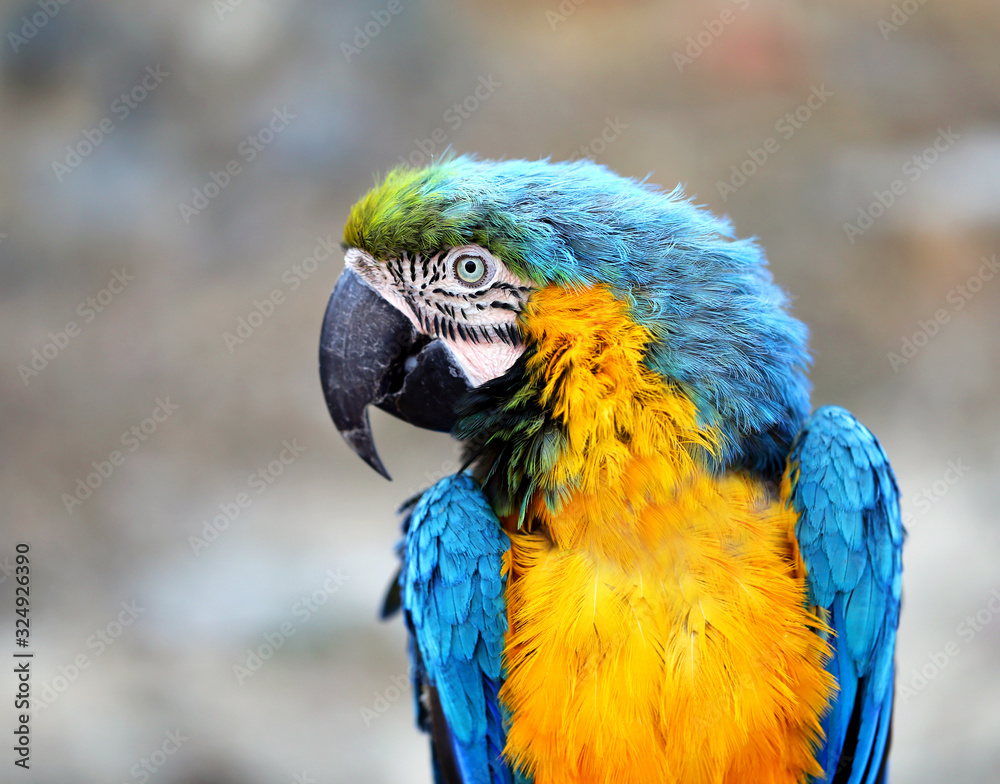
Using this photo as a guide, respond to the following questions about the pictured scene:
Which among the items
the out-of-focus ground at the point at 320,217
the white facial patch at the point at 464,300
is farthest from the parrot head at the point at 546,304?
the out-of-focus ground at the point at 320,217

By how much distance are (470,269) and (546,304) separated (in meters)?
0.21

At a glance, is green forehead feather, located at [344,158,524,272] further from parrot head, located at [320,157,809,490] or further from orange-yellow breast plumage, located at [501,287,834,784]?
orange-yellow breast plumage, located at [501,287,834,784]

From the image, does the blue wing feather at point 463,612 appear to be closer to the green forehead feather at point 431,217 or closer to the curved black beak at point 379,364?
the curved black beak at point 379,364

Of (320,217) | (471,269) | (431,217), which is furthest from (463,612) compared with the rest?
(320,217)

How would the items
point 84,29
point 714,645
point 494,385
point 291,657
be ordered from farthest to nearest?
point 84,29
point 291,657
point 494,385
point 714,645

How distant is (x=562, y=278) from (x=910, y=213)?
5022 millimetres

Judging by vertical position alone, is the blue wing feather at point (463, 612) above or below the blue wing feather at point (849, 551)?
below

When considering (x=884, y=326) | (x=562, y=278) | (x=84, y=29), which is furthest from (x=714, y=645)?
(x=84, y=29)

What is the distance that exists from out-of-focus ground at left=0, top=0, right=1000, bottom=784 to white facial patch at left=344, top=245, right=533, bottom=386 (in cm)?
331

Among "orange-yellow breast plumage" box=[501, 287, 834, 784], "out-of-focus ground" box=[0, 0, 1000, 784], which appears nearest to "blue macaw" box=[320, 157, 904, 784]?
"orange-yellow breast plumage" box=[501, 287, 834, 784]

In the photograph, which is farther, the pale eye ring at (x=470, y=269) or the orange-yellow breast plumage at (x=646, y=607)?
the pale eye ring at (x=470, y=269)

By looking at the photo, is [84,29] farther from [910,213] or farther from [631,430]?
[910,213]

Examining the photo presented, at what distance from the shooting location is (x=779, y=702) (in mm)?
1689

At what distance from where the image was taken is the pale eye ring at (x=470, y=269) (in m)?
1.77
